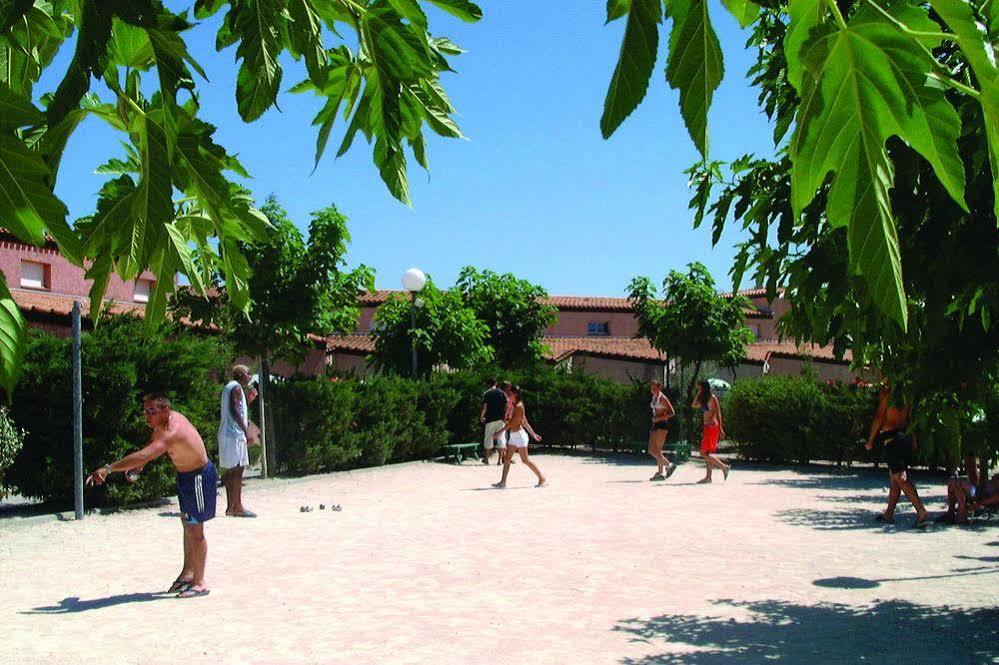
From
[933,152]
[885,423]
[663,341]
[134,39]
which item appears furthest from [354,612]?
[663,341]

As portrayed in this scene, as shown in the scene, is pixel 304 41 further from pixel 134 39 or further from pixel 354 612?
pixel 354 612

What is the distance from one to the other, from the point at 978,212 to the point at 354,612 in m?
5.32

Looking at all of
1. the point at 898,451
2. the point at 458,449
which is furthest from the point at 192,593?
the point at 458,449

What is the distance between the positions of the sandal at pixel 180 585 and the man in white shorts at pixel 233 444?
456 centimetres

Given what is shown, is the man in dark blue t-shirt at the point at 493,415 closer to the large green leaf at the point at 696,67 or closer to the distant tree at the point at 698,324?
the distant tree at the point at 698,324

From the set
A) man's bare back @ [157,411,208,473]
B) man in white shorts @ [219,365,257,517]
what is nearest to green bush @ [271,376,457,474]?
man in white shorts @ [219,365,257,517]

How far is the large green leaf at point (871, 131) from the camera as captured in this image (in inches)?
40.1

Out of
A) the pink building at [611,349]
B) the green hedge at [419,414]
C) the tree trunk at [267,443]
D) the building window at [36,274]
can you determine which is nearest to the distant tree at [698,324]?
the green hedge at [419,414]

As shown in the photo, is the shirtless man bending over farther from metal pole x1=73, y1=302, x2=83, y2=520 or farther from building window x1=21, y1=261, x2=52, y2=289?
building window x1=21, y1=261, x2=52, y2=289

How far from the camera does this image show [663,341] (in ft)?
83.2

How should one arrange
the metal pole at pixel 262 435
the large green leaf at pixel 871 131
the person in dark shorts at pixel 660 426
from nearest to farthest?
the large green leaf at pixel 871 131
the metal pole at pixel 262 435
the person in dark shorts at pixel 660 426

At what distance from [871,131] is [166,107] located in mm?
1281

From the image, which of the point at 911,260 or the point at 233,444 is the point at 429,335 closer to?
the point at 233,444

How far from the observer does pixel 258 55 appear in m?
1.94
